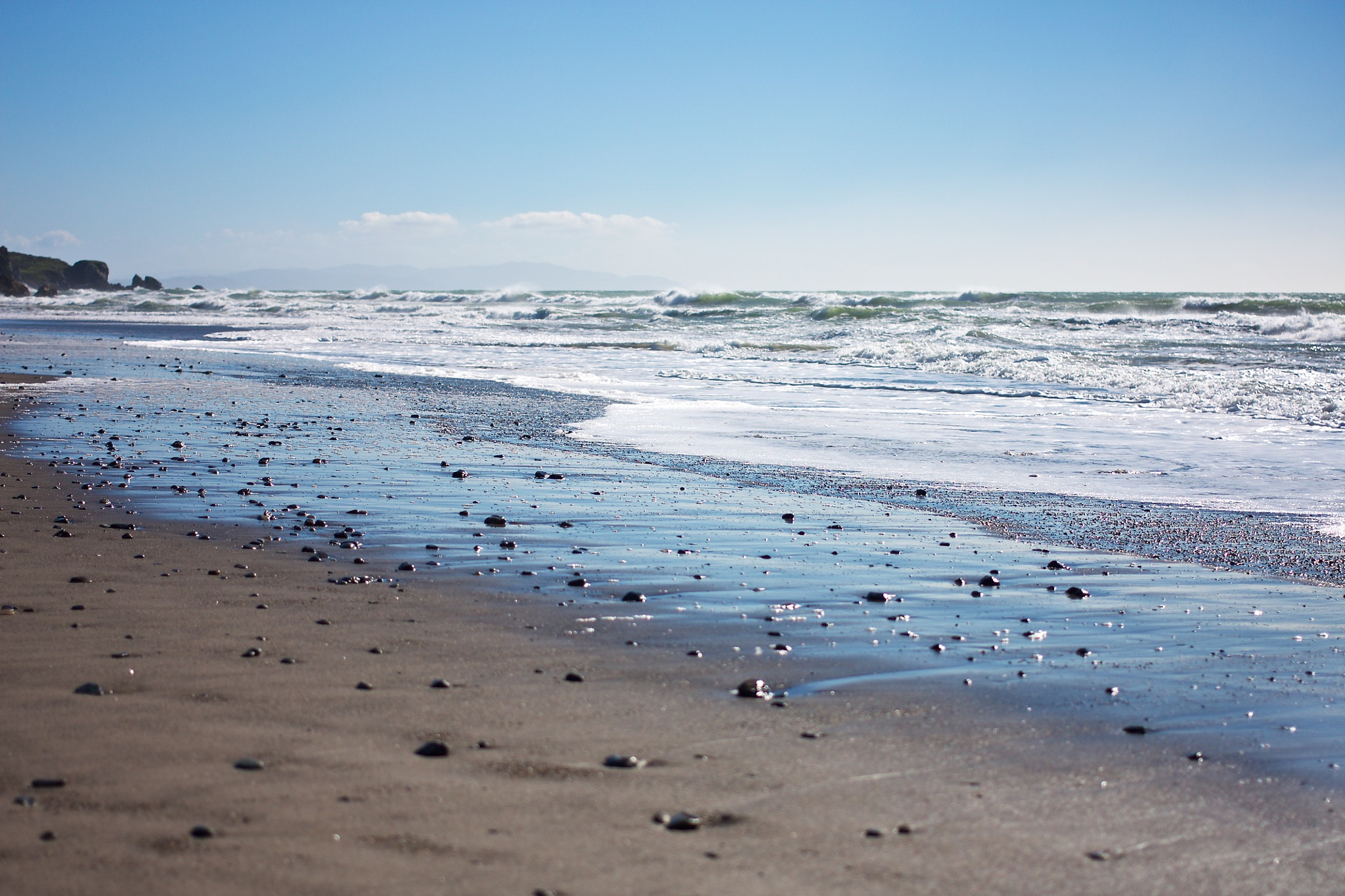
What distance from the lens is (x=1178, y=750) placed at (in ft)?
10.6

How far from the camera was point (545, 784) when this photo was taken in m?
2.80

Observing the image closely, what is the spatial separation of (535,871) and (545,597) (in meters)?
2.67

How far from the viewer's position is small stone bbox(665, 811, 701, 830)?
8.45 ft

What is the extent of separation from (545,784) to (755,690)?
3.54 feet

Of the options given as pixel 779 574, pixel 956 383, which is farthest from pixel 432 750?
pixel 956 383

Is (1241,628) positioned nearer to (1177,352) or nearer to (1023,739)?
(1023,739)

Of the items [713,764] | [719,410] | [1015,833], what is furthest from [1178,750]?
[719,410]

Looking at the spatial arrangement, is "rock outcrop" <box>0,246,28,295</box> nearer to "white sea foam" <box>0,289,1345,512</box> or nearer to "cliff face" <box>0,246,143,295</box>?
"cliff face" <box>0,246,143,295</box>

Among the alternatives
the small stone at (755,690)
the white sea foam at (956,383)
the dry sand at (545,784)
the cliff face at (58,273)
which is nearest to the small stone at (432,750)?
the dry sand at (545,784)

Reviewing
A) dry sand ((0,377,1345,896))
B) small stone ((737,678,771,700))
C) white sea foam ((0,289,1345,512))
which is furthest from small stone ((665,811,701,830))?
white sea foam ((0,289,1345,512))

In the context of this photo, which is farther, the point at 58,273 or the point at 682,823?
the point at 58,273

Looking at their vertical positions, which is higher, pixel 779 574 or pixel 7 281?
pixel 7 281

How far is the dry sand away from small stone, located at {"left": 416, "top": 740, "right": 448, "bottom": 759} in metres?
0.04

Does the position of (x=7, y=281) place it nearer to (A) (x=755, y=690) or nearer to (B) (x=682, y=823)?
(A) (x=755, y=690)
